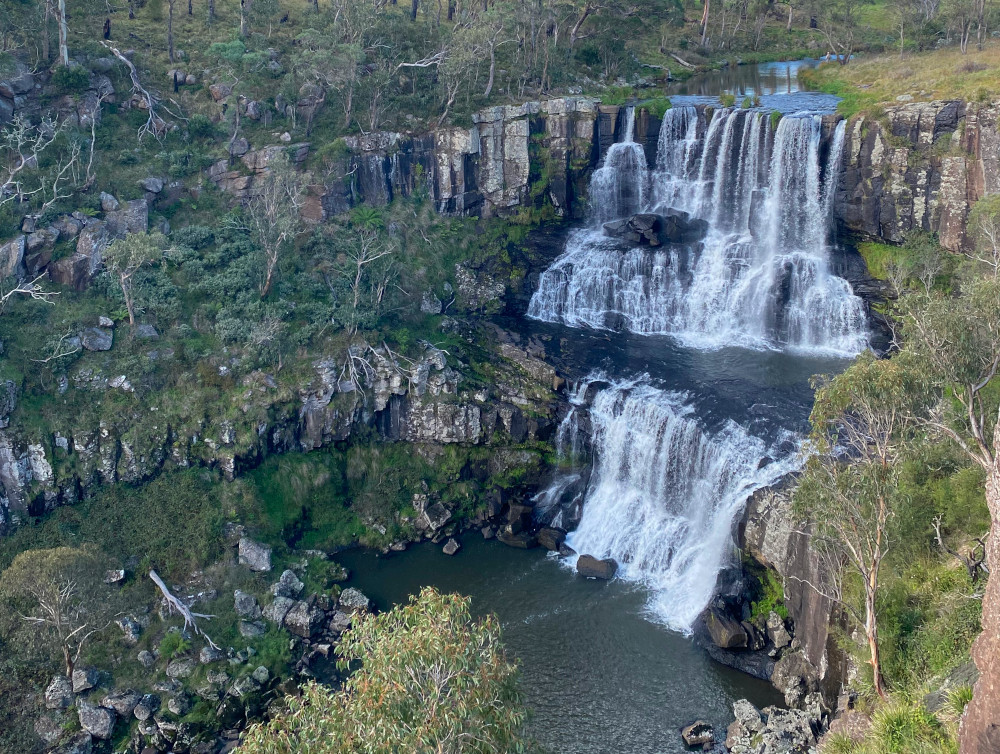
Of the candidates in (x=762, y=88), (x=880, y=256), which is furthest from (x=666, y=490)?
(x=762, y=88)

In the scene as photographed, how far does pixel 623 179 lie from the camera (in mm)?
56125

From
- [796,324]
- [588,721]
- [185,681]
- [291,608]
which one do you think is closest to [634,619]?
[588,721]

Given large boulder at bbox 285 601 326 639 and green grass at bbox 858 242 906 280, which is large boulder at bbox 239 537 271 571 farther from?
green grass at bbox 858 242 906 280

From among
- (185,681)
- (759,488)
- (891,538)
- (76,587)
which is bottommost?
(185,681)

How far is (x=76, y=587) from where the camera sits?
31422 mm

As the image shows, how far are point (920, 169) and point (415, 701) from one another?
43254 millimetres

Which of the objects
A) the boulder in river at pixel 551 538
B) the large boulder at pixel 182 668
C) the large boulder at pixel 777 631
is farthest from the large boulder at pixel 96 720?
the large boulder at pixel 777 631

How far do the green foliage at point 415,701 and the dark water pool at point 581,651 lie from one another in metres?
13.1

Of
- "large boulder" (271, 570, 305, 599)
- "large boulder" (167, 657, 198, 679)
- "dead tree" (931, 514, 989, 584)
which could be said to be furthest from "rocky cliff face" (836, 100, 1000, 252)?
"large boulder" (167, 657, 198, 679)

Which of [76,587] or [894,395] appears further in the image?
[76,587]

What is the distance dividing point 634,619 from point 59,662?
23.0m

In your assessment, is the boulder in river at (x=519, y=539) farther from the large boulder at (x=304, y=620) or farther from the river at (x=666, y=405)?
the large boulder at (x=304, y=620)

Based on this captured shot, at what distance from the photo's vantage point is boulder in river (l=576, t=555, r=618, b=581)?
37.8 metres

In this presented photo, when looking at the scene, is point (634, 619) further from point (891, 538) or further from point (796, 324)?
point (796, 324)
